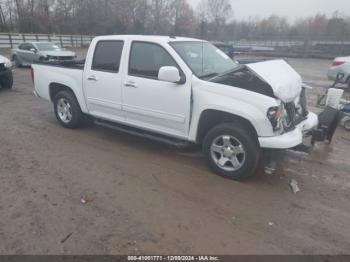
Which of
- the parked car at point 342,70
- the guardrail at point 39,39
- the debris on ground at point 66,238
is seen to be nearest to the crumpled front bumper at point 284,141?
the debris on ground at point 66,238

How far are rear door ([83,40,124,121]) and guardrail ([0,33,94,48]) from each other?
27747 mm

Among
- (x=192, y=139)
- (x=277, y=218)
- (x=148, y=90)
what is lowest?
(x=277, y=218)

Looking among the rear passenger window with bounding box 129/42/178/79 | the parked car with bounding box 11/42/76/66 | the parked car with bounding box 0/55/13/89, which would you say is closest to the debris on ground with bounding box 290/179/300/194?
the rear passenger window with bounding box 129/42/178/79

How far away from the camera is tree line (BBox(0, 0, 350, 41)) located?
130 feet

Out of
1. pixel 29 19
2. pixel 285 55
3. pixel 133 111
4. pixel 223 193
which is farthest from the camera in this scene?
pixel 29 19

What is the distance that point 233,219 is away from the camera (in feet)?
10.5

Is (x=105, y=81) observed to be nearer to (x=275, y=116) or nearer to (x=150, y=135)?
(x=150, y=135)

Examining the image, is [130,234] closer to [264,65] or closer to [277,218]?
[277,218]

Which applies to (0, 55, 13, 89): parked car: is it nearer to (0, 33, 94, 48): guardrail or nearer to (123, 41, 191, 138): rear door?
(123, 41, 191, 138): rear door

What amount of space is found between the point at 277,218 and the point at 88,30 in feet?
156

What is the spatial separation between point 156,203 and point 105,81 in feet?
8.25

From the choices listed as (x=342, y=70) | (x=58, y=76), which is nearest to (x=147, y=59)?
(x=58, y=76)

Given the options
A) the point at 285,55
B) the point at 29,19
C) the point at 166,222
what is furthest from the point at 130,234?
the point at 29,19

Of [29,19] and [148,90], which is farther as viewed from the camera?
[29,19]
